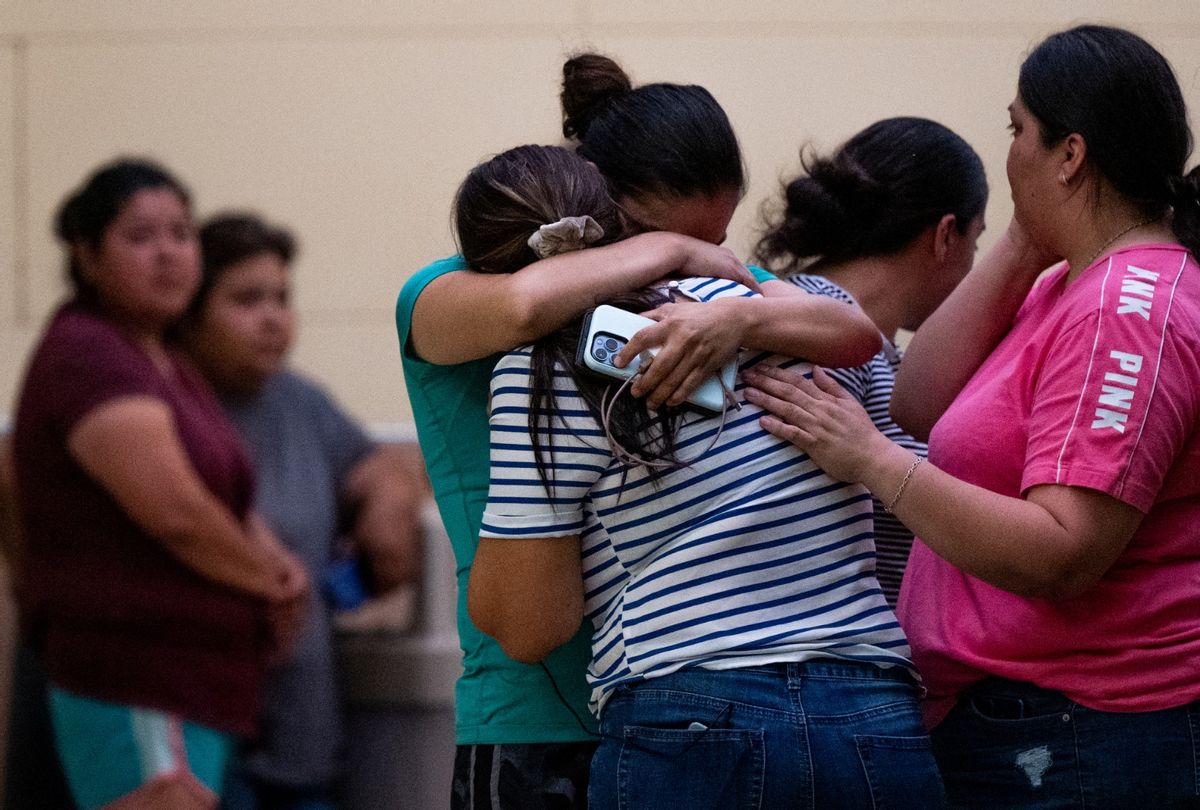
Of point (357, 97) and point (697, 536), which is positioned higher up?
point (357, 97)

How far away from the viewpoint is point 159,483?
9.52 feet

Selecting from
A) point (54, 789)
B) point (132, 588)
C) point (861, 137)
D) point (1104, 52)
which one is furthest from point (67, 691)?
point (1104, 52)

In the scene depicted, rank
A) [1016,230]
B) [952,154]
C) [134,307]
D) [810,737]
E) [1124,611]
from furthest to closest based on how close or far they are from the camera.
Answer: [134,307], [952,154], [1016,230], [1124,611], [810,737]

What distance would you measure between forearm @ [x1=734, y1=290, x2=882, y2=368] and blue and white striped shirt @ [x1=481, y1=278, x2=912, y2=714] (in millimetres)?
71

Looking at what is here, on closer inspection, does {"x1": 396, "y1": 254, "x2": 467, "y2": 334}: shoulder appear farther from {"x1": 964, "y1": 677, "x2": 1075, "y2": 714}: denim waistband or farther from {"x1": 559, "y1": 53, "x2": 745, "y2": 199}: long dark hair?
{"x1": 964, "y1": 677, "x2": 1075, "y2": 714}: denim waistband

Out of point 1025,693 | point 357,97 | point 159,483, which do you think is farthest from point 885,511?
point 357,97

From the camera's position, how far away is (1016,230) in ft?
5.45

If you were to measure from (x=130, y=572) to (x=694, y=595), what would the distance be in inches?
74.9

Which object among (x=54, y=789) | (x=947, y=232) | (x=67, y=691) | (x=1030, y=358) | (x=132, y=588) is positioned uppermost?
(x=947, y=232)

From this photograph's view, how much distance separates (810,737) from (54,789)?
2.42 meters

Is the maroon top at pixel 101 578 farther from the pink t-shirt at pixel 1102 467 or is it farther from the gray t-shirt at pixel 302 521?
the pink t-shirt at pixel 1102 467

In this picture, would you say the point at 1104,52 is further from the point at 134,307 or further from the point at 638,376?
the point at 134,307

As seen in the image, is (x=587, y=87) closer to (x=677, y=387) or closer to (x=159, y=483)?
(x=677, y=387)

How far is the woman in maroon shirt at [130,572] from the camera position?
2.86 m
